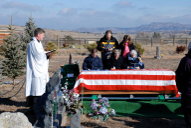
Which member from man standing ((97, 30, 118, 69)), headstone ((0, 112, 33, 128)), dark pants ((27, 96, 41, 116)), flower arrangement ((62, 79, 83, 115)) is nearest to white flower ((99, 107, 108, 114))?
flower arrangement ((62, 79, 83, 115))

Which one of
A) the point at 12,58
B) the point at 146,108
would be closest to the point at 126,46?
the point at 146,108

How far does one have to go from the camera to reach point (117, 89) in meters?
7.65

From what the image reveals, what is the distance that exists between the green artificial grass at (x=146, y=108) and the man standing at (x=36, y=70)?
44.1 inches

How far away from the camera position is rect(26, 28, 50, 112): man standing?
260 inches

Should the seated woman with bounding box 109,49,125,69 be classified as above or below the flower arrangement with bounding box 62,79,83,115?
above

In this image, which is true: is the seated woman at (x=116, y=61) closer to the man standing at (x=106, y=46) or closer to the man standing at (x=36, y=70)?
the man standing at (x=106, y=46)

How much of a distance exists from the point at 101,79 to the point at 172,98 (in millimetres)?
1618

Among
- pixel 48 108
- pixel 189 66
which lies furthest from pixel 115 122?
pixel 189 66

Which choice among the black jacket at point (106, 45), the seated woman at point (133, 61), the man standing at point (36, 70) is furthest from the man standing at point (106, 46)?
the man standing at point (36, 70)

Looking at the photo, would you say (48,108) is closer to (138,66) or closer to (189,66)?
(189,66)

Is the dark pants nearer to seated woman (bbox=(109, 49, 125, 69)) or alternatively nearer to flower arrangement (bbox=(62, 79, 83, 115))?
flower arrangement (bbox=(62, 79, 83, 115))

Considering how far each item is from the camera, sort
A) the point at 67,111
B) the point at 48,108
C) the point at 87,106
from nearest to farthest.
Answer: the point at 48,108 → the point at 67,111 → the point at 87,106

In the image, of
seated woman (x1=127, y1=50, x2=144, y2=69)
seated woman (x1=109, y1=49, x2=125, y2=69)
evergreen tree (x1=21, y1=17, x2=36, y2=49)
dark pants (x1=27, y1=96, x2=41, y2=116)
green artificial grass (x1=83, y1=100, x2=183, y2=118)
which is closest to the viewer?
dark pants (x1=27, y1=96, x2=41, y2=116)

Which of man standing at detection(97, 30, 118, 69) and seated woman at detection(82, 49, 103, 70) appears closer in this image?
seated woman at detection(82, 49, 103, 70)
